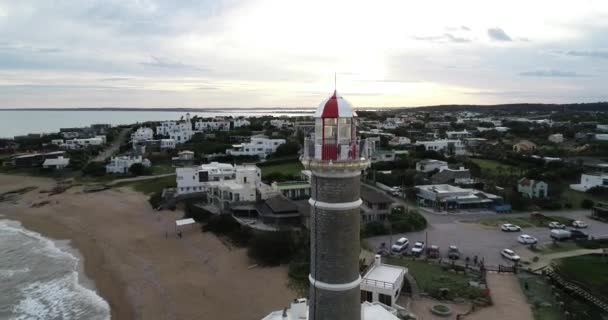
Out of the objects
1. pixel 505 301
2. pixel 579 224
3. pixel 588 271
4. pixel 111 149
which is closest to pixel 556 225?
pixel 579 224

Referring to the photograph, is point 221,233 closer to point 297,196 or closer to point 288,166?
point 297,196

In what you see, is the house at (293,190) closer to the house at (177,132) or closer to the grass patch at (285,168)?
the grass patch at (285,168)

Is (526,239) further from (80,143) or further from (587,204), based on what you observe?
(80,143)

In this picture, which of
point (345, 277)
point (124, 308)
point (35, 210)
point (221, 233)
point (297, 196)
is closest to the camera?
point (345, 277)

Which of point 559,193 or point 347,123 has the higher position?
point 347,123

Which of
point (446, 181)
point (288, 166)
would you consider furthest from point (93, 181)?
point (446, 181)

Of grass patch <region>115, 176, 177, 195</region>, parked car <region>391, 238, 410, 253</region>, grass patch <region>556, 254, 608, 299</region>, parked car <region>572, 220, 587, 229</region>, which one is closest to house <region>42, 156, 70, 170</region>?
grass patch <region>115, 176, 177, 195</region>

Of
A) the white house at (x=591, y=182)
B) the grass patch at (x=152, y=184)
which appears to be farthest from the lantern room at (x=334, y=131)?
the white house at (x=591, y=182)
